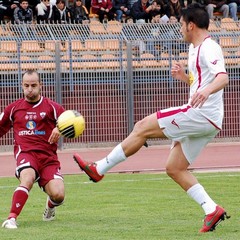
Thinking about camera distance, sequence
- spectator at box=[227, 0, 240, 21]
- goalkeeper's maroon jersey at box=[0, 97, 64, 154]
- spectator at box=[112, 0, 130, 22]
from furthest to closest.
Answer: spectator at box=[227, 0, 240, 21], spectator at box=[112, 0, 130, 22], goalkeeper's maroon jersey at box=[0, 97, 64, 154]

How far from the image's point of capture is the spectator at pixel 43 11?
24656 mm

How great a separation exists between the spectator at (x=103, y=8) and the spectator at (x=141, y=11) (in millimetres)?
744

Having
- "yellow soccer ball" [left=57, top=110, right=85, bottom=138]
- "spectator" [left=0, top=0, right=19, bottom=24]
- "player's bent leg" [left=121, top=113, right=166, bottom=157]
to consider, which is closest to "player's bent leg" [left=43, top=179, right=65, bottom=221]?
"yellow soccer ball" [left=57, top=110, right=85, bottom=138]

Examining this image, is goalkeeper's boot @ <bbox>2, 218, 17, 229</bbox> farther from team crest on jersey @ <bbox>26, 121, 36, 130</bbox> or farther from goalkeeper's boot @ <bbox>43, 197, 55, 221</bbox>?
team crest on jersey @ <bbox>26, 121, 36, 130</bbox>

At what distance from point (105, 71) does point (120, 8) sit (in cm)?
497

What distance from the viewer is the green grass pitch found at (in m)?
8.86

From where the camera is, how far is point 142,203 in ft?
39.7

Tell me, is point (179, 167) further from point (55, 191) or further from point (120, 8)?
point (120, 8)

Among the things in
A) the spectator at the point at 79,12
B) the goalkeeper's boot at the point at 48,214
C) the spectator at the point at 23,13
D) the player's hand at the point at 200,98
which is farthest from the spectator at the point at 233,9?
the player's hand at the point at 200,98

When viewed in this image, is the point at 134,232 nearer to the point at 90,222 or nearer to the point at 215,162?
the point at 90,222

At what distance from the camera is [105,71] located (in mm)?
21891

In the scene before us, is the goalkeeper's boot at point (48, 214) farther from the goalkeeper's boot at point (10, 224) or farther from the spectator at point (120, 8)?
the spectator at point (120, 8)

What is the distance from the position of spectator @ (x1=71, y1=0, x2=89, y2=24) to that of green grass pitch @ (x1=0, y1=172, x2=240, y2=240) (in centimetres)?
930

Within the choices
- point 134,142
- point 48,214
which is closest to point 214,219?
point 134,142
